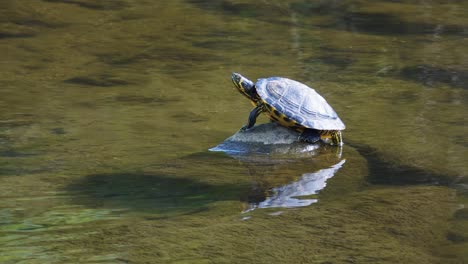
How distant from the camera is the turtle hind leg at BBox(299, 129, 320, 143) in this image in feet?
21.0

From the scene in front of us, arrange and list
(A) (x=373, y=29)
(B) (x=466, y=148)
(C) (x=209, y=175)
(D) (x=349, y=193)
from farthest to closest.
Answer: (A) (x=373, y=29) < (B) (x=466, y=148) < (C) (x=209, y=175) < (D) (x=349, y=193)

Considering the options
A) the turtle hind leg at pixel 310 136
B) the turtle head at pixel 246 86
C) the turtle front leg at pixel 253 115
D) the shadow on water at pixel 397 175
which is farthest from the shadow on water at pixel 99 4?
the shadow on water at pixel 397 175

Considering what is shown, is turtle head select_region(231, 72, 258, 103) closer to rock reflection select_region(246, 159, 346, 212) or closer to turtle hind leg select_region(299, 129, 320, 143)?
turtle hind leg select_region(299, 129, 320, 143)

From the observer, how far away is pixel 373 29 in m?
11.6

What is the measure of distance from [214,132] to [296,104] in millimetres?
983

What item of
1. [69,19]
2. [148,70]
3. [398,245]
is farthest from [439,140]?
[69,19]

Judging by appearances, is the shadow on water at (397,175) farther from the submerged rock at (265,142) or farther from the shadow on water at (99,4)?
the shadow on water at (99,4)

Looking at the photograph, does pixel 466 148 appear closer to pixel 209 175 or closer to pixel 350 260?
pixel 209 175

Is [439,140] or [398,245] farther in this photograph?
[439,140]

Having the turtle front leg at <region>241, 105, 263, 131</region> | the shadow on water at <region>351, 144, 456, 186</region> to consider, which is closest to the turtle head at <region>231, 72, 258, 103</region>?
the turtle front leg at <region>241, 105, 263, 131</region>

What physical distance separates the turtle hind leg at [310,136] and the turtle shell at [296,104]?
0.17 metres

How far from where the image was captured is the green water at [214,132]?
4.25 meters

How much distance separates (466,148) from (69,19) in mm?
6899

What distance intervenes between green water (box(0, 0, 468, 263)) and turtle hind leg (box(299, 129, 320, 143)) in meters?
0.14
